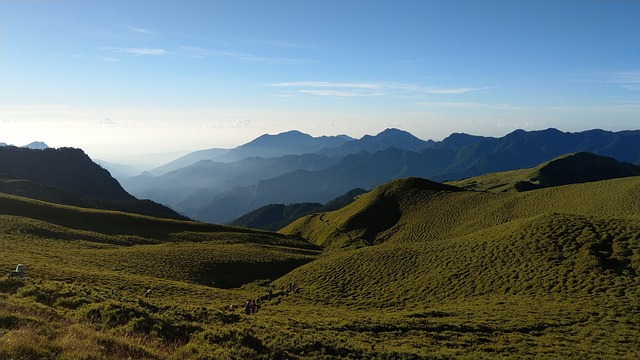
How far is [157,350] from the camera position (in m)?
14.6

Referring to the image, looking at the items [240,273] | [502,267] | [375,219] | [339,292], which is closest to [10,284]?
[339,292]

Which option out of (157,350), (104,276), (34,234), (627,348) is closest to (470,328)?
(627,348)

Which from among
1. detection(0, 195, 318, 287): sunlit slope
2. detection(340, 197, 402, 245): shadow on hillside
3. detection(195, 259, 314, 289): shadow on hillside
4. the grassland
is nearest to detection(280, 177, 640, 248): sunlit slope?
detection(340, 197, 402, 245): shadow on hillside

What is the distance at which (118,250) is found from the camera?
5372 cm

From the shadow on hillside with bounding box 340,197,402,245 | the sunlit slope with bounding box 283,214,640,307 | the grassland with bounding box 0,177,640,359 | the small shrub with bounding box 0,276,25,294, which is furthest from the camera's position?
the shadow on hillside with bounding box 340,197,402,245

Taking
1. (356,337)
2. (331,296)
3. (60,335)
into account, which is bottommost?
(331,296)

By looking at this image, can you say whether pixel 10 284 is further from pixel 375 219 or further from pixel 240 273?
pixel 375 219

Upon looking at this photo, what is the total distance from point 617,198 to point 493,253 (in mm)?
46484

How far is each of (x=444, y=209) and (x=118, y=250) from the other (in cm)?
7265

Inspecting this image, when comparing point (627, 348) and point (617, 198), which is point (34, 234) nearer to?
point (627, 348)

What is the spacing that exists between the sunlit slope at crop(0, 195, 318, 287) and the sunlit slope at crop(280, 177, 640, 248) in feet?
81.1

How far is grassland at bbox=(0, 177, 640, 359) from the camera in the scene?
671 inches

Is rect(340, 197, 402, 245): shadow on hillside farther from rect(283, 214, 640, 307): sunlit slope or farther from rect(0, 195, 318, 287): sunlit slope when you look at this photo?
rect(283, 214, 640, 307): sunlit slope

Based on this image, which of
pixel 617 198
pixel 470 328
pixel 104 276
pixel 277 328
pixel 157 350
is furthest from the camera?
pixel 617 198
